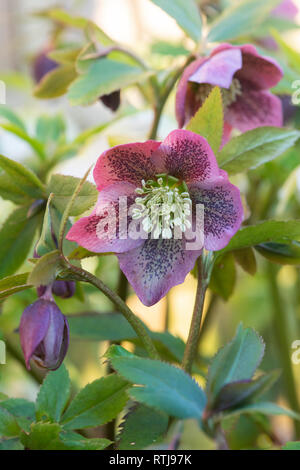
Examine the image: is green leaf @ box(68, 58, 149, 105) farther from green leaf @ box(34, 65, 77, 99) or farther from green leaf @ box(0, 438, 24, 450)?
green leaf @ box(0, 438, 24, 450)

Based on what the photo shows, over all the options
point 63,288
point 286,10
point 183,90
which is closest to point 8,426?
point 63,288

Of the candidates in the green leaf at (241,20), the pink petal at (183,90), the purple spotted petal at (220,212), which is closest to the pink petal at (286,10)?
the green leaf at (241,20)

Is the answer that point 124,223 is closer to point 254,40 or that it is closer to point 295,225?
point 295,225

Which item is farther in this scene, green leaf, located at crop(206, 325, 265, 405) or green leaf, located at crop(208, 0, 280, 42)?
green leaf, located at crop(208, 0, 280, 42)

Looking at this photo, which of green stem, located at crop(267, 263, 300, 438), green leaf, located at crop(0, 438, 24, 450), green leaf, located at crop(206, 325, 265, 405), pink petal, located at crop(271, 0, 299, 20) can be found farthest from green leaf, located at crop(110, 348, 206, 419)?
pink petal, located at crop(271, 0, 299, 20)

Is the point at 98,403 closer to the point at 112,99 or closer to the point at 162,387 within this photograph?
the point at 162,387

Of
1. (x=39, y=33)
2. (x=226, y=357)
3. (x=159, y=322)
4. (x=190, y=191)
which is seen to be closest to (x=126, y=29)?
(x=39, y=33)

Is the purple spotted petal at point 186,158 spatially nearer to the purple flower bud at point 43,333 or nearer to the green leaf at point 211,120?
the green leaf at point 211,120
